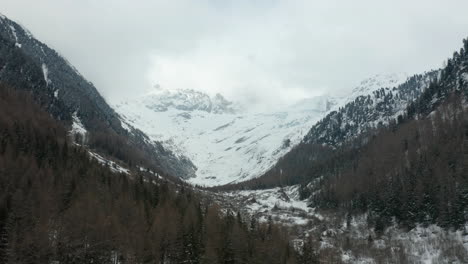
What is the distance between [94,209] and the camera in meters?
126

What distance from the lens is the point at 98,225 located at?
373 ft

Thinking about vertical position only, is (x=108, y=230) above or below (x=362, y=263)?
above

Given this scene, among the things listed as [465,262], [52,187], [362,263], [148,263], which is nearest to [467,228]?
[465,262]

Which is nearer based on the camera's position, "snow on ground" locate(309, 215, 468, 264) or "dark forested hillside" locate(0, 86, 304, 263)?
"dark forested hillside" locate(0, 86, 304, 263)

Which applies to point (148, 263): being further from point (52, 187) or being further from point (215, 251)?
point (52, 187)

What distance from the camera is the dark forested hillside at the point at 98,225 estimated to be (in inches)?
3962

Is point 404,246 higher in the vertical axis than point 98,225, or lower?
lower

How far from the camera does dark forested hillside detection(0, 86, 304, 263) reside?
3962 inches

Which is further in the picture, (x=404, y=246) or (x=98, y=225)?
(x=404, y=246)

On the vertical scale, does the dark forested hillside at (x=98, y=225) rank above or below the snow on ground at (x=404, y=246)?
above

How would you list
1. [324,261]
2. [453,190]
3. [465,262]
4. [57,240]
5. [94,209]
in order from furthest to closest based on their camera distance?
[453,190] < [324,261] < [465,262] < [94,209] < [57,240]

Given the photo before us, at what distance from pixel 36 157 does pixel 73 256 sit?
80342 millimetres

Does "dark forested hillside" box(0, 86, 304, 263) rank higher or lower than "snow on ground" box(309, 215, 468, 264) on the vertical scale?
higher

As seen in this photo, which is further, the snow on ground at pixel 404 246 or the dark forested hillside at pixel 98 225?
the snow on ground at pixel 404 246
